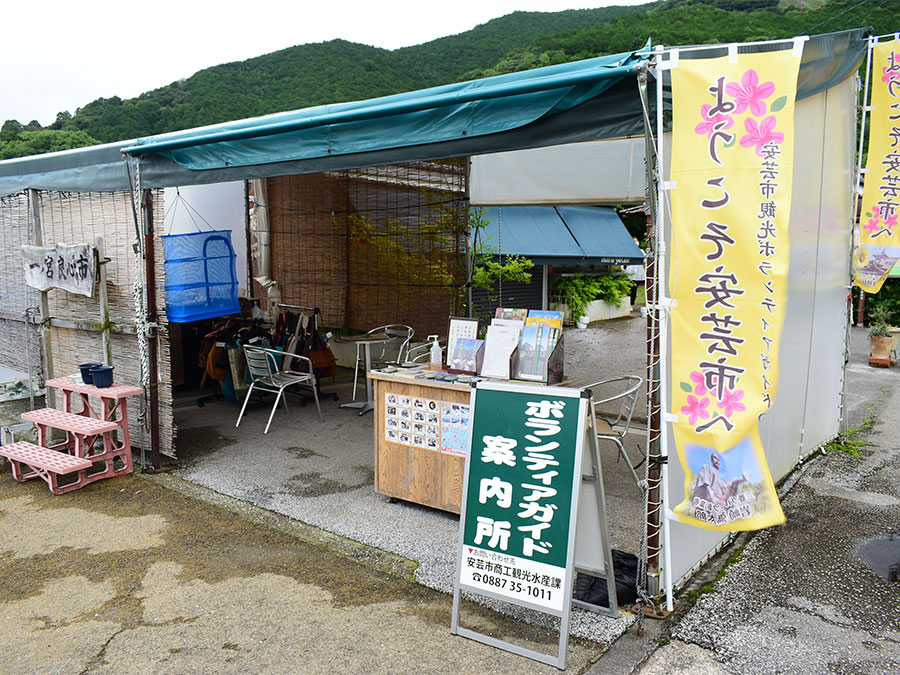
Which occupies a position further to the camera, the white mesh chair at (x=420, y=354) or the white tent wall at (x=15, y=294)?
the white tent wall at (x=15, y=294)

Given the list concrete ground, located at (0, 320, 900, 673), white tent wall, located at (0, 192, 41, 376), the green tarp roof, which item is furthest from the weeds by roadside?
white tent wall, located at (0, 192, 41, 376)

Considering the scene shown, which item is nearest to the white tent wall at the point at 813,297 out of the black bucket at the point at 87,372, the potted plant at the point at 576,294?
the black bucket at the point at 87,372

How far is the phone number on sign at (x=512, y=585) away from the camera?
2918mm

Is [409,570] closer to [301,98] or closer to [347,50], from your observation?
[301,98]

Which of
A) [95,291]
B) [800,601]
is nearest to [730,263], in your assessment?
[800,601]

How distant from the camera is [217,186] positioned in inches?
361

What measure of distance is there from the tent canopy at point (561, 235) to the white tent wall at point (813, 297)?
223 inches

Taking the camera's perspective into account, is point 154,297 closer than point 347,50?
Yes

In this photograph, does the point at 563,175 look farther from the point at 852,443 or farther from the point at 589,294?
the point at 589,294

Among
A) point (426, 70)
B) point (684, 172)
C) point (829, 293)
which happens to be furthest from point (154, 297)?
point (426, 70)

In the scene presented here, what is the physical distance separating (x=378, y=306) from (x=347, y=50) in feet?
90.2

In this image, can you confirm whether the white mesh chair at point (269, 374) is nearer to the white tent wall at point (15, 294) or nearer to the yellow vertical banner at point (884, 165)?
the white tent wall at point (15, 294)

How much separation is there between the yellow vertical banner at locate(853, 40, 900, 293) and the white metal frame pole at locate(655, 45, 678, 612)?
10.7ft

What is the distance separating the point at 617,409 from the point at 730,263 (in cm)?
503
